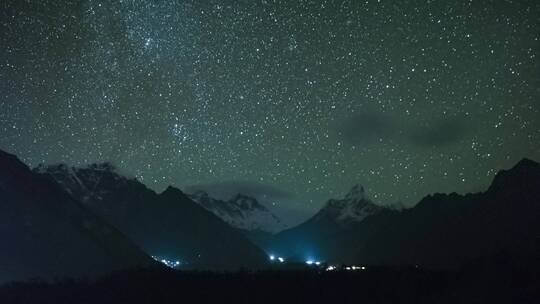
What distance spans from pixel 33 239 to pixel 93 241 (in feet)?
99.2

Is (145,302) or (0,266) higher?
(0,266)

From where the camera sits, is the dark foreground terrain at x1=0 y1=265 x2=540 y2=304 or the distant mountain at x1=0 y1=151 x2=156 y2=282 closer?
the dark foreground terrain at x1=0 y1=265 x2=540 y2=304

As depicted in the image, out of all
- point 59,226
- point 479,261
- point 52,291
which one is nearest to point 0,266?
point 59,226

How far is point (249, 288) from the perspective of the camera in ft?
174

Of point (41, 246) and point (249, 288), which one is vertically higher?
point (41, 246)

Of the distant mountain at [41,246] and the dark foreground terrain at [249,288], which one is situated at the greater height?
the distant mountain at [41,246]

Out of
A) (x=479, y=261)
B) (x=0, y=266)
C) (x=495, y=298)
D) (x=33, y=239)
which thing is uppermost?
(x=33, y=239)

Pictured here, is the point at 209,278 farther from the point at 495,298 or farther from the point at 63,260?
the point at 63,260

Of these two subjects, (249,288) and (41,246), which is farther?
(41,246)

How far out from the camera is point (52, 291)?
178 ft

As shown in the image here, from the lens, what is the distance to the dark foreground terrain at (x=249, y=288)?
48.7 m

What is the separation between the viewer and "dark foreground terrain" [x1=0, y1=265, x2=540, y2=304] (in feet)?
160

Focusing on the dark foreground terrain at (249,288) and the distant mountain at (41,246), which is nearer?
the dark foreground terrain at (249,288)

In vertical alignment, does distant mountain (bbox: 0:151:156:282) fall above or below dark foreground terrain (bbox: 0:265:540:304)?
above
